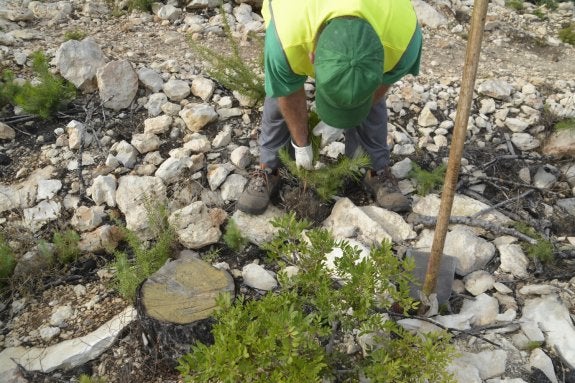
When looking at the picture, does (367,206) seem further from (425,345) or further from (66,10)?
(66,10)

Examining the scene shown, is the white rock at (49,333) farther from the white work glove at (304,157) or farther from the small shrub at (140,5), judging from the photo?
the small shrub at (140,5)

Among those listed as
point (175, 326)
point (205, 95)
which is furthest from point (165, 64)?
point (175, 326)

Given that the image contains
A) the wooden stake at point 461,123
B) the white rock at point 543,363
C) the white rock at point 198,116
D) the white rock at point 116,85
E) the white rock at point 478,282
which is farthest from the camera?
the white rock at point 116,85

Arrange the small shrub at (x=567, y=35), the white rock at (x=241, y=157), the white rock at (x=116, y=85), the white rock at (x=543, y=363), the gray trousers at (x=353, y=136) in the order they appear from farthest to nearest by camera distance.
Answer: the small shrub at (x=567, y=35) < the white rock at (x=116, y=85) < the white rock at (x=241, y=157) < the gray trousers at (x=353, y=136) < the white rock at (x=543, y=363)

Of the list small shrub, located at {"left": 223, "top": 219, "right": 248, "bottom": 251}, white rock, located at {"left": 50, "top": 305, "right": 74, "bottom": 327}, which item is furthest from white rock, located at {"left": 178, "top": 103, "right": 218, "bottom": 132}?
white rock, located at {"left": 50, "top": 305, "right": 74, "bottom": 327}

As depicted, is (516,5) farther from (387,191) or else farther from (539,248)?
(539,248)

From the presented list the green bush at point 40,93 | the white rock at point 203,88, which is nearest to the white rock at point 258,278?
the white rock at point 203,88

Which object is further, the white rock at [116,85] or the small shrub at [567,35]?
the small shrub at [567,35]

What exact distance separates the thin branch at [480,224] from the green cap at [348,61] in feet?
3.70

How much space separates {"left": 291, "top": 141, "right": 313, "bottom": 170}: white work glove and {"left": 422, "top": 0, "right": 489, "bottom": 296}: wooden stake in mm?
1022

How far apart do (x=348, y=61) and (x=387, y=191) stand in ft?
4.19

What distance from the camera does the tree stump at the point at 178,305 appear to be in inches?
87.1

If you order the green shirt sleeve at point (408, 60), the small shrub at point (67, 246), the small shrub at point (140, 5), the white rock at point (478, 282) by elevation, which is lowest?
the white rock at point (478, 282)

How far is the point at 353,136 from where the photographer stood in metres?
3.09
